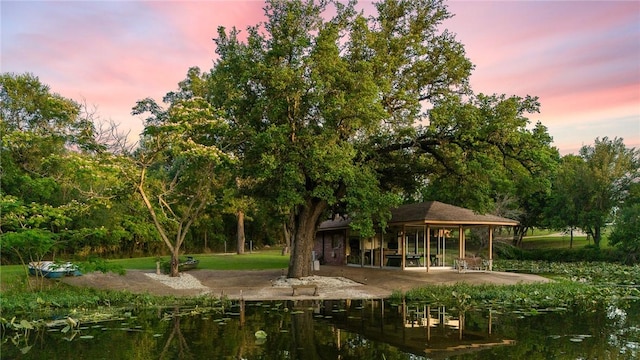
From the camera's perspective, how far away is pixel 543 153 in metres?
19.6

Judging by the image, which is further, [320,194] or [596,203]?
[596,203]

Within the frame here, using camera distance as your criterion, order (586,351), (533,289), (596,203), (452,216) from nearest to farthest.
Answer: (586,351) → (533,289) → (452,216) → (596,203)

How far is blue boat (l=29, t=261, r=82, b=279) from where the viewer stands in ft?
55.3

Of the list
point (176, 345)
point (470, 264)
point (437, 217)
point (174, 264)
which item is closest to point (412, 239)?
point (470, 264)

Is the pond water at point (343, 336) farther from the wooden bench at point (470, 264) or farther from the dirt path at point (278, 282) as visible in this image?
the wooden bench at point (470, 264)

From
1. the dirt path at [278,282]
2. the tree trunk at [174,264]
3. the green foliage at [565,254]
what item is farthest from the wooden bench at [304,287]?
the green foliage at [565,254]

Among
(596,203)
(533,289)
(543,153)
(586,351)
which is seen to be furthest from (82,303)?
(596,203)

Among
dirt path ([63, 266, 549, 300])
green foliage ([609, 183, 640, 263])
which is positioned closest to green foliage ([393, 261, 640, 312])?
dirt path ([63, 266, 549, 300])

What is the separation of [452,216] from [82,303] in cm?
1710

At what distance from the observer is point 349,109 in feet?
63.9

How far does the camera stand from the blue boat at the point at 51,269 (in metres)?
16.8

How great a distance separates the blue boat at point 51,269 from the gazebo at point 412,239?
14989 mm

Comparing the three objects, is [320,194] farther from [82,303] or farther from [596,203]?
[596,203]

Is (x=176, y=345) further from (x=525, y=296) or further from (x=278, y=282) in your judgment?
(x=525, y=296)
